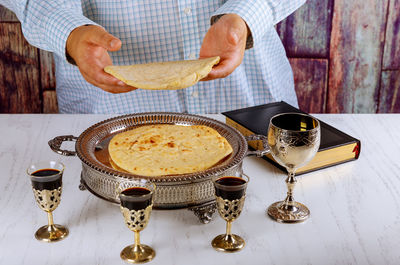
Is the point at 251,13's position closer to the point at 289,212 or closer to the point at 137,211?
the point at 289,212

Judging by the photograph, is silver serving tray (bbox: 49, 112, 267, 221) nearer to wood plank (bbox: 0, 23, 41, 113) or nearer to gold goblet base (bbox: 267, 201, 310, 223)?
gold goblet base (bbox: 267, 201, 310, 223)

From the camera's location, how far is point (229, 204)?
3.54ft

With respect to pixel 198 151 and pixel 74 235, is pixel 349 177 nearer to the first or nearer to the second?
pixel 198 151

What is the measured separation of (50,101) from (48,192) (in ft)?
6.88

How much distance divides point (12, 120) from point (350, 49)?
6.85ft

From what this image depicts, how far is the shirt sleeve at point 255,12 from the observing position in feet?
6.18

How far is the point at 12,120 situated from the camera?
182 cm

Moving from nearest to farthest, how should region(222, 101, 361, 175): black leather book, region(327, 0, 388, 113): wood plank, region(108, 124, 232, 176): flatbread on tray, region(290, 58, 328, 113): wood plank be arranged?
region(108, 124, 232, 176): flatbread on tray
region(222, 101, 361, 175): black leather book
region(327, 0, 388, 113): wood plank
region(290, 58, 328, 113): wood plank

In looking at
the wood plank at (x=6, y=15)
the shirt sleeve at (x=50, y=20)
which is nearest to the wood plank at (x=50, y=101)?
the wood plank at (x=6, y=15)

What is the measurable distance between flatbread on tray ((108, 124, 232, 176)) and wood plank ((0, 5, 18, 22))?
1734 millimetres

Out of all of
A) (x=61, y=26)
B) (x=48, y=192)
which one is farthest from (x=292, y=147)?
(x=61, y=26)

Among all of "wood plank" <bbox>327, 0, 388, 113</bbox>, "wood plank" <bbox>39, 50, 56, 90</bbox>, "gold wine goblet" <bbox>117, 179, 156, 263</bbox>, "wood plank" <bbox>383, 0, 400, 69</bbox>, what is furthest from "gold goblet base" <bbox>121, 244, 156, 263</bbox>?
"wood plank" <bbox>383, 0, 400, 69</bbox>

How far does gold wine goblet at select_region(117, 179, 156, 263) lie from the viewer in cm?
103

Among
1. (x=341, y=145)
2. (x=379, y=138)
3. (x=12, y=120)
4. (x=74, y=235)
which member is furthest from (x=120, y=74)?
(x=379, y=138)
